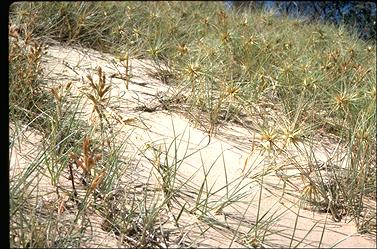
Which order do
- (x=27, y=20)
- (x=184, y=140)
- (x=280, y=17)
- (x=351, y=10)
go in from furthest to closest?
(x=351, y=10)
(x=280, y=17)
(x=27, y=20)
(x=184, y=140)

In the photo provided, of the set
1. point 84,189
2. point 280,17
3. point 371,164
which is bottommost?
→ point 84,189

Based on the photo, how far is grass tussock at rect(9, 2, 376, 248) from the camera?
52.6 inches

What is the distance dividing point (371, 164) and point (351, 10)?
6715mm

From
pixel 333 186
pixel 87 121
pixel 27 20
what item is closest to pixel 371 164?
pixel 333 186

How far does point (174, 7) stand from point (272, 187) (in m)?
3.41

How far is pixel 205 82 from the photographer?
8.09 ft

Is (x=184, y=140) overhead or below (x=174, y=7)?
below

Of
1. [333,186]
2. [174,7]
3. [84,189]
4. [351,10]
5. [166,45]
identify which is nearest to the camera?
[84,189]

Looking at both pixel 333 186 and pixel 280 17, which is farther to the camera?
pixel 280 17

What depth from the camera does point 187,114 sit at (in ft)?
7.32

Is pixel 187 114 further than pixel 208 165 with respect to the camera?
Yes

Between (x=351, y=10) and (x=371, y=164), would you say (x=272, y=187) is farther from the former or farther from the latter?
(x=351, y=10)

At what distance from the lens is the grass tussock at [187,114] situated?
1.34m

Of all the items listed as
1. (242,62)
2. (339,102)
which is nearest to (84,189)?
(339,102)
